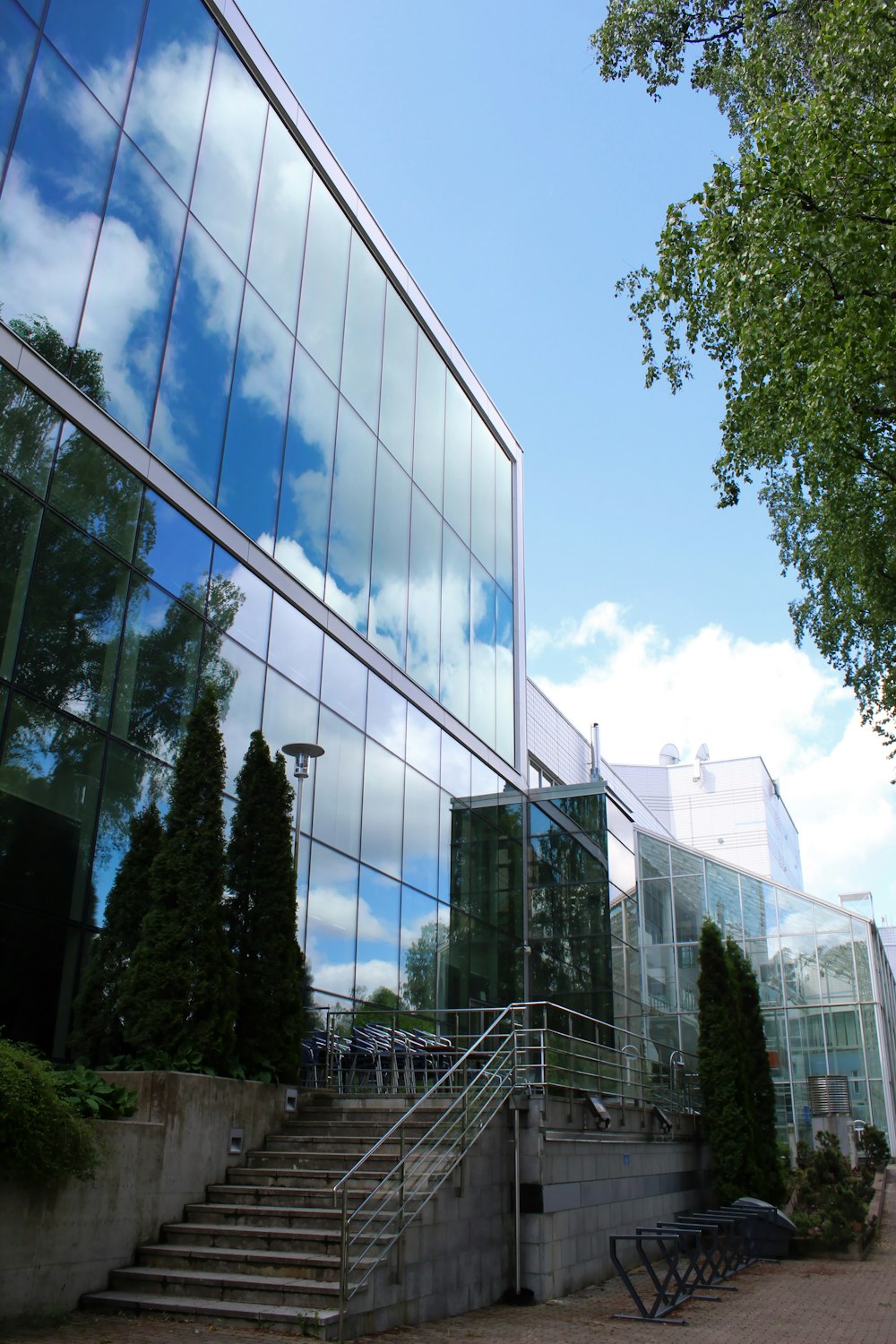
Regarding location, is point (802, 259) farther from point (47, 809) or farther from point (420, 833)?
point (420, 833)

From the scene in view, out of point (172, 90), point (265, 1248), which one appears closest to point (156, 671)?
point (265, 1248)

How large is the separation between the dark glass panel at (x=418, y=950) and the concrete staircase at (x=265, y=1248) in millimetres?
7727

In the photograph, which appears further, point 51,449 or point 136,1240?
point 51,449

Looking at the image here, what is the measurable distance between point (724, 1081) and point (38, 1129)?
14011 millimetres

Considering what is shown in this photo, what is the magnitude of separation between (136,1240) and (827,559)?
11.5m

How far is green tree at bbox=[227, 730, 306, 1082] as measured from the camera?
12.5 meters

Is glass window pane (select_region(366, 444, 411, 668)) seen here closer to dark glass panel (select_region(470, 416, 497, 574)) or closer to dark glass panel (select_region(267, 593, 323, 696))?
dark glass panel (select_region(267, 593, 323, 696))

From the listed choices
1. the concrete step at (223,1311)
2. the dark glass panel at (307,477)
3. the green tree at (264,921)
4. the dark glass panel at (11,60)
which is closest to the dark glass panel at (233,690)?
the green tree at (264,921)

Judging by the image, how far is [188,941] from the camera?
440 inches

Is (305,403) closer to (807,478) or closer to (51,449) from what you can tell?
(51,449)

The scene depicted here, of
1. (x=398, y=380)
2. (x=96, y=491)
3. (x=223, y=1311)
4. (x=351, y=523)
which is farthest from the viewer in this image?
(x=398, y=380)

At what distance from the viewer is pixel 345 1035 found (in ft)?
53.2

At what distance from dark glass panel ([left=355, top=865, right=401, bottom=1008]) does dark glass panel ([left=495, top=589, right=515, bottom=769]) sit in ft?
24.2

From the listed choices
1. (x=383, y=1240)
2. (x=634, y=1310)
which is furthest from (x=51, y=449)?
(x=634, y=1310)
